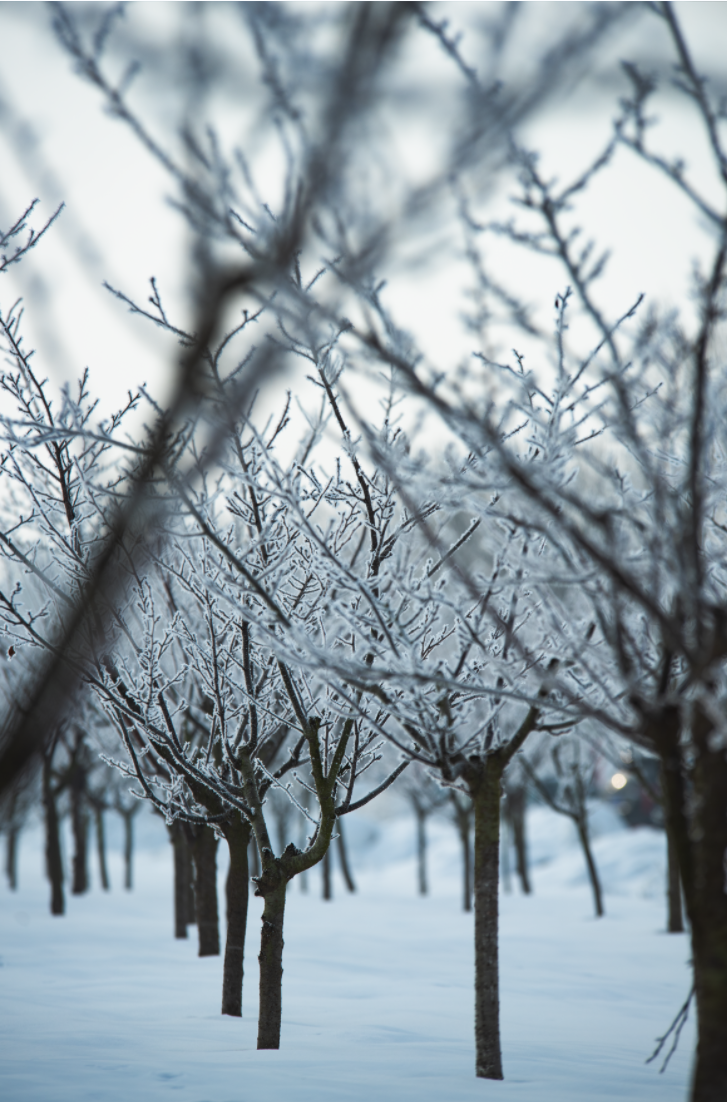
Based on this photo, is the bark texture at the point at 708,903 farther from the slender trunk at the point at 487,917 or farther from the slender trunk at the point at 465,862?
the slender trunk at the point at 465,862

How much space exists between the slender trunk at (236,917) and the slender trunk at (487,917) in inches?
82.1

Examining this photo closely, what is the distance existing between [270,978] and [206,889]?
15.1 feet

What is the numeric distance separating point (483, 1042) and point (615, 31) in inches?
175

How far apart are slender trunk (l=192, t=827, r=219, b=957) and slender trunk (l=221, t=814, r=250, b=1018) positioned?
2511 millimetres

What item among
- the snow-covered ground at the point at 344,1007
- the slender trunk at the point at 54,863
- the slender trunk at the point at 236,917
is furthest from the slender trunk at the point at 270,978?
the slender trunk at the point at 54,863

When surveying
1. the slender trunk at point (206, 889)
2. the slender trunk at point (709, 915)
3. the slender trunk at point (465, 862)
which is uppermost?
the slender trunk at point (709, 915)

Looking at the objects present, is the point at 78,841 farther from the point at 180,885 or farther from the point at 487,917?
the point at 487,917

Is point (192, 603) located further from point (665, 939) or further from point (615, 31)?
point (665, 939)

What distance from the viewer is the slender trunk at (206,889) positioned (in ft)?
29.4

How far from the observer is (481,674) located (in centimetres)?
481

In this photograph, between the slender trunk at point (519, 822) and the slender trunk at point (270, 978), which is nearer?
the slender trunk at point (270, 978)

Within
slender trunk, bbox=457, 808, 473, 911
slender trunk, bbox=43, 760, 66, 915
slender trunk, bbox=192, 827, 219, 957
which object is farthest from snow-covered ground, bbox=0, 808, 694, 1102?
slender trunk, bbox=457, 808, 473, 911

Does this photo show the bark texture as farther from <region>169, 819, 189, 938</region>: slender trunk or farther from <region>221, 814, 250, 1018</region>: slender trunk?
<region>169, 819, 189, 938</region>: slender trunk

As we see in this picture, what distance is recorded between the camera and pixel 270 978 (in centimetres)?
477
